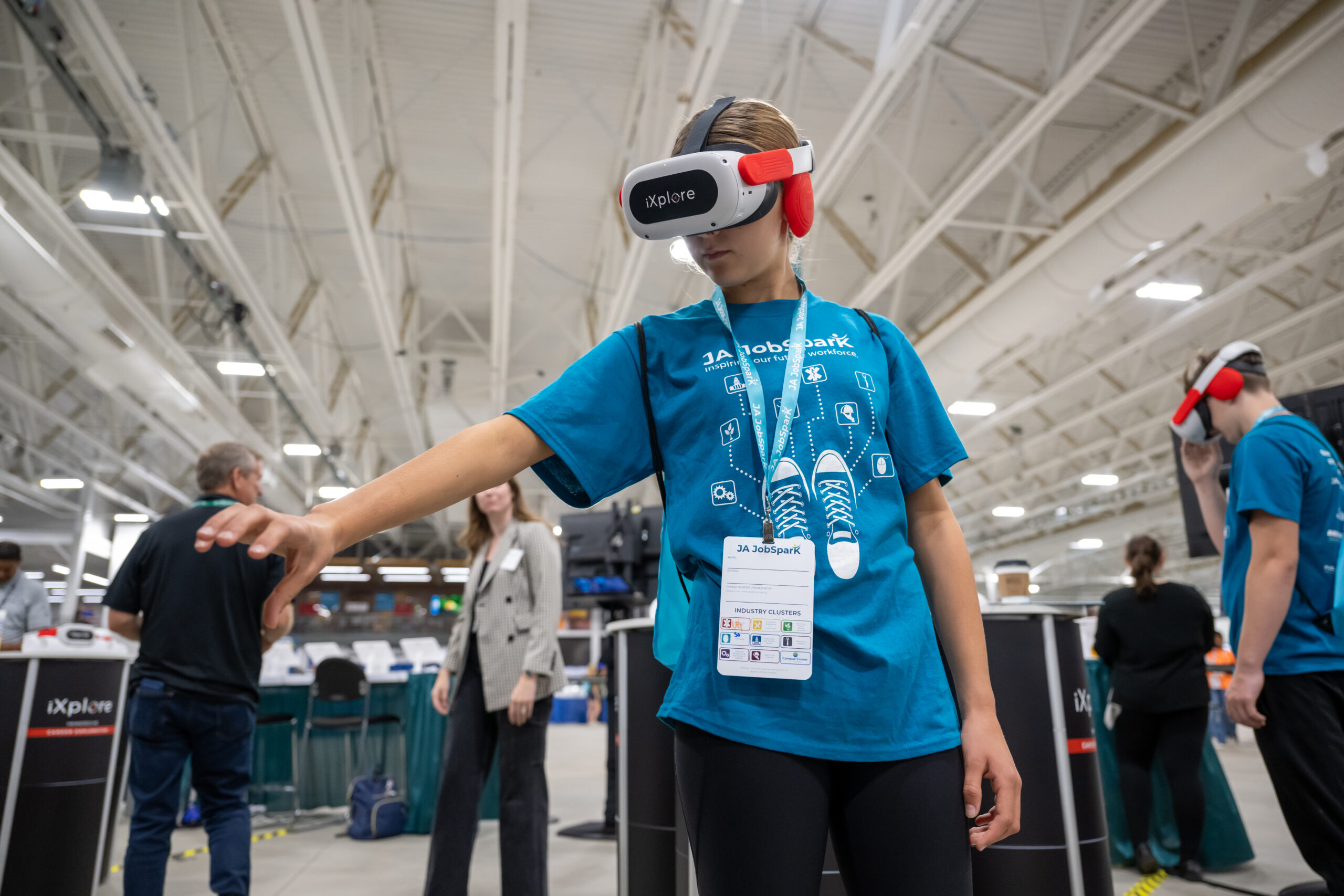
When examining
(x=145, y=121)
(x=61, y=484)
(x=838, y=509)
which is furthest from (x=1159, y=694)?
(x=61, y=484)

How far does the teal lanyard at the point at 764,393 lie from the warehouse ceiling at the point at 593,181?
447cm

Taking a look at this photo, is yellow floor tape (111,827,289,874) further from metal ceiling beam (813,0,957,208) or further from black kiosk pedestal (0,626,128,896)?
metal ceiling beam (813,0,957,208)

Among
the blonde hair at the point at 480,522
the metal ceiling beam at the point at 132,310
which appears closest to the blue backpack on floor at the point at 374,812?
the blonde hair at the point at 480,522

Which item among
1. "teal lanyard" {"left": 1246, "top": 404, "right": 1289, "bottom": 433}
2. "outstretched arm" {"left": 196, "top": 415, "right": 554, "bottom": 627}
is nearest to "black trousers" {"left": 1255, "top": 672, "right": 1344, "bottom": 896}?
"teal lanyard" {"left": 1246, "top": 404, "right": 1289, "bottom": 433}

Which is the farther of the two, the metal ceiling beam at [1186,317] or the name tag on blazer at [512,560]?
the metal ceiling beam at [1186,317]

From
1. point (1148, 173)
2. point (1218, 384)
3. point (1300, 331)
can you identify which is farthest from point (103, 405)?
point (1300, 331)

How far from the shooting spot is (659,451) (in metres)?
0.94

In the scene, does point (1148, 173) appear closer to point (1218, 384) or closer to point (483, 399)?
point (1218, 384)

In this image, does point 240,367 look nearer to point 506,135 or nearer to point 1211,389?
point 506,135

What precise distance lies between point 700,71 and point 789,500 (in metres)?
5.18

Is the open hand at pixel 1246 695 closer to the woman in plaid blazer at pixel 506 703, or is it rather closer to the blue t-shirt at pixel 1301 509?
the blue t-shirt at pixel 1301 509

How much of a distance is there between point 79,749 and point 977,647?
11.1 feet

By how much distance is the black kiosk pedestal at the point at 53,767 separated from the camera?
9.44 feet

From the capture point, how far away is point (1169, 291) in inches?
360
